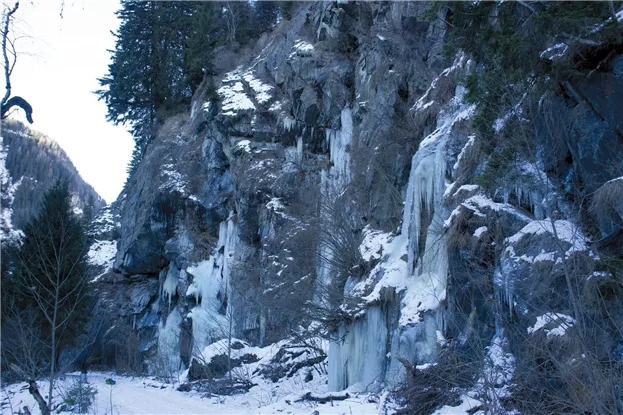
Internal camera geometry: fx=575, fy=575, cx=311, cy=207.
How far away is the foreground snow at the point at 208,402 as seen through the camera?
1020cm

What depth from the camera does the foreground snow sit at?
10195 mm

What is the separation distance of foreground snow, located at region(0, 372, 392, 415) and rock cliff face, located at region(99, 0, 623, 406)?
1375 mm

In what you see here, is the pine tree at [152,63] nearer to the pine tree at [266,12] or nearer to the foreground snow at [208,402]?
the pine tree at [266,12]

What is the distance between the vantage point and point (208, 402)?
14.9 meters

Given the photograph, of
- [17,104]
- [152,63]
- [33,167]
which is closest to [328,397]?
[17,104]

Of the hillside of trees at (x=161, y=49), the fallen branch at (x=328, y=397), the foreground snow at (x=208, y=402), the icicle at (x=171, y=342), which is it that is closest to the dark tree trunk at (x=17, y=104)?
the foreground snow at (x=208, y=402)

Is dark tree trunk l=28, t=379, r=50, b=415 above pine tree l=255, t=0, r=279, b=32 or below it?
below

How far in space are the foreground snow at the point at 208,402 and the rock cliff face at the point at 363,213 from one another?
138 cm

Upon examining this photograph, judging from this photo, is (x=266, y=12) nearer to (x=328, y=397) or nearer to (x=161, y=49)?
(x=161, y=49)

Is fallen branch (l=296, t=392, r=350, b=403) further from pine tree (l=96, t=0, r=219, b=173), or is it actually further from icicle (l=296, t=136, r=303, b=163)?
pine tree (l=96, t=0, r=219, b=173)

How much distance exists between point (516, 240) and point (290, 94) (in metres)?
18.3

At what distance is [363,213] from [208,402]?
7594 mm

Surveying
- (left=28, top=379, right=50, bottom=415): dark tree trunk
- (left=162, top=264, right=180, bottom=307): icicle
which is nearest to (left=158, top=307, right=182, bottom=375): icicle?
(left=162, top=264, right=180, bottom=307): icicle

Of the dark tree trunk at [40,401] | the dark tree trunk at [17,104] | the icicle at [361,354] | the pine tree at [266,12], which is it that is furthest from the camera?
the pine tree at [266,12]
